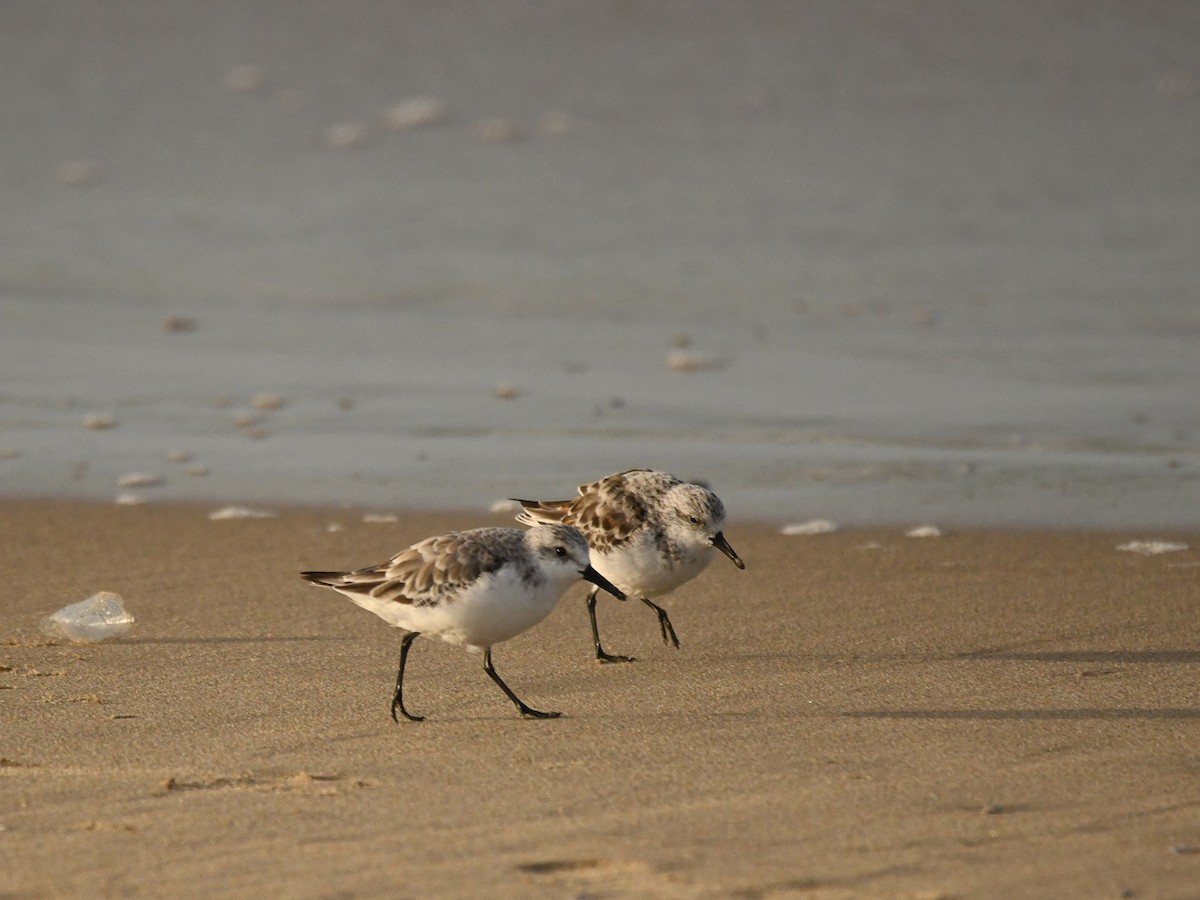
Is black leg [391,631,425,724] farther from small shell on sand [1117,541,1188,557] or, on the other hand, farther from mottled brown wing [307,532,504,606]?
small shell on sand [1117,541,1188,557]

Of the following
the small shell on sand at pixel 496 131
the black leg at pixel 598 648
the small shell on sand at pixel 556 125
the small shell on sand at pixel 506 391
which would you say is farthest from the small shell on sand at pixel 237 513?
the small shell on sand at pixel 556 125

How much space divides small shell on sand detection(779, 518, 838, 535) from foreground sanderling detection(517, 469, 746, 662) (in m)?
1.43

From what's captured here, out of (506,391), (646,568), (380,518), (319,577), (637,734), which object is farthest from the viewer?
(506,391)

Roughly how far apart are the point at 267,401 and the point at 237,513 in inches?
85.3

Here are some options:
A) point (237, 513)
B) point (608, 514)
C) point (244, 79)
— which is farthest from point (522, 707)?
point (244, 79)

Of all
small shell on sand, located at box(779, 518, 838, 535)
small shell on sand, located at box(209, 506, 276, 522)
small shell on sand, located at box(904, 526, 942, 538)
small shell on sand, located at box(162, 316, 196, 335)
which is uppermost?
small shell on sand, located at box(162, 316, 196, 335)

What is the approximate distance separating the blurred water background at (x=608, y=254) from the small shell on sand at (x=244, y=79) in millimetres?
58

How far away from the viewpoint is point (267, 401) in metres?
8.93

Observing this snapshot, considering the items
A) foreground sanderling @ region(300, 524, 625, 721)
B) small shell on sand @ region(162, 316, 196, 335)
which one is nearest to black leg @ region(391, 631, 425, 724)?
foreground sanderling @ region(300, 524, 625, 721)

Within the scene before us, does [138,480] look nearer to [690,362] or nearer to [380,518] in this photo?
[380,518]

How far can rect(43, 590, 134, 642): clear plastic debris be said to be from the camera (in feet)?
16.6

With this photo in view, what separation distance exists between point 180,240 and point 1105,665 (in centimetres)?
1030

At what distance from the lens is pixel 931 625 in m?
5.39

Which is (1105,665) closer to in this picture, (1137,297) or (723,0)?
(1137,297)
